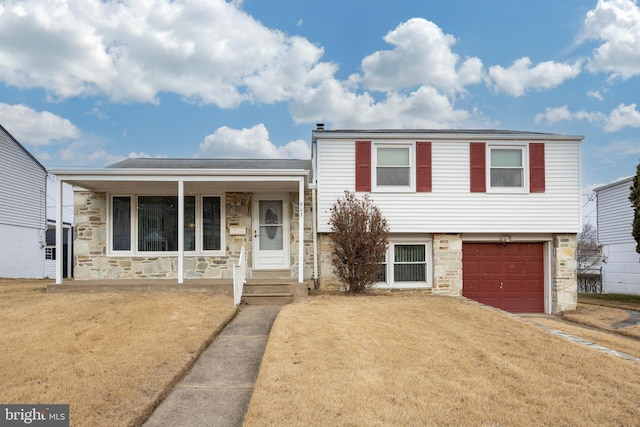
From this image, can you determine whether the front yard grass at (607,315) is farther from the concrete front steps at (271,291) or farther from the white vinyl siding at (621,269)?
the concrete front steps at (271,291)

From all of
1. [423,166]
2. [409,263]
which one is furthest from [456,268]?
[423,166]

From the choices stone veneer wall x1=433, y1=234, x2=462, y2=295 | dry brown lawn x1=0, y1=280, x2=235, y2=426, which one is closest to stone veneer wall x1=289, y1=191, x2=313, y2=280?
dry brown lawn x1=0, y1=280, x2=235, y2=426

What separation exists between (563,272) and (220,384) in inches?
410

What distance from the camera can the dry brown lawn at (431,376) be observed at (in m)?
3.66

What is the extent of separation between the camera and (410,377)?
14.8 feet

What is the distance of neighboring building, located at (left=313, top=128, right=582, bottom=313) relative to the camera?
35.8 feet

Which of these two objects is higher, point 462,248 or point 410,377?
point 462,248

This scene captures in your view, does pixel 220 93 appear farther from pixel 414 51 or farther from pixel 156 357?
pixel 156 357

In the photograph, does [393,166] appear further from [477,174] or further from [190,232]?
[190,232]

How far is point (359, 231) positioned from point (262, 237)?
9.69ft

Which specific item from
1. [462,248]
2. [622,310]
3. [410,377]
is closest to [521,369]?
[410,377]

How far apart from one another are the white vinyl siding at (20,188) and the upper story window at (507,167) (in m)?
18.2

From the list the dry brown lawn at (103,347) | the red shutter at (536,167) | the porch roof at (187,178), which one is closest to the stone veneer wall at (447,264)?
the porch roof at (187,178)

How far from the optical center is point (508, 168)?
440 inches
